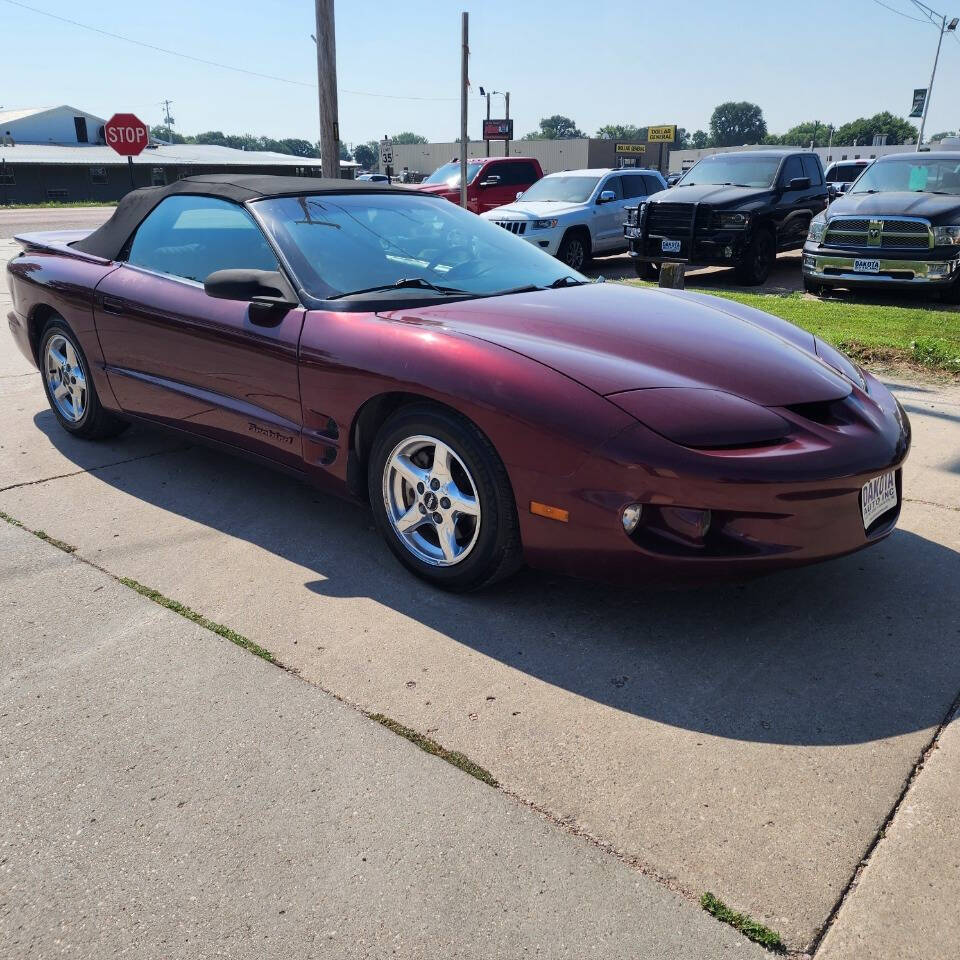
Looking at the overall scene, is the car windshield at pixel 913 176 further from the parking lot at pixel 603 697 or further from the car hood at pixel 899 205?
the parking lot at pixel 603 697

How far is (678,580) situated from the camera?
112 inches

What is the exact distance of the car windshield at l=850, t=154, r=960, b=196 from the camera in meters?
10.1

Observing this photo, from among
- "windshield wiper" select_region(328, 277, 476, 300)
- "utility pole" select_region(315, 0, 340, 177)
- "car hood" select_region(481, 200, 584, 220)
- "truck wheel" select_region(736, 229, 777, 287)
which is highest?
"utility pole" select_region(315, 0, 340, 177)

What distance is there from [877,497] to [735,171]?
1043cm

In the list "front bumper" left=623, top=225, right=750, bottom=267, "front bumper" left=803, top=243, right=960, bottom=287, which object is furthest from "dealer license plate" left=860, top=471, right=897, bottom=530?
"front bumper" left=623, top=225, right=750, bottom=267

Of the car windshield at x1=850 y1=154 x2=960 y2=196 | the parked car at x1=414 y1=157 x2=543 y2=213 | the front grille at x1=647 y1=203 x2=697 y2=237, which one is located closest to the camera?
the car windshield at x1=850 y1=154 x2=960 y2=196

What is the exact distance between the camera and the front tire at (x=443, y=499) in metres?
3.05

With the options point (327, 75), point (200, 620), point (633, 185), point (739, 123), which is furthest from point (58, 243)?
point (739, 123)

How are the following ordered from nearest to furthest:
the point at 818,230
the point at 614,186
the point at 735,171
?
1. the point at 818,230
2. the point at 735,171
3. the point at 614,186

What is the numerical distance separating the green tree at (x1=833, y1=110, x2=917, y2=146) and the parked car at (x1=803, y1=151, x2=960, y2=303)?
142 meters

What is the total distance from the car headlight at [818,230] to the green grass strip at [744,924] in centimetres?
936

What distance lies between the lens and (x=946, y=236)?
918 centimetres

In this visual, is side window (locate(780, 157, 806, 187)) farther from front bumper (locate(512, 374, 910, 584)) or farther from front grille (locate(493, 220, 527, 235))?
front bumper (locate(512, 374, 910, 584))

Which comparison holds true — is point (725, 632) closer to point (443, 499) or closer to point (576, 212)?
point (443, 499)
